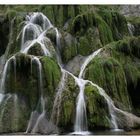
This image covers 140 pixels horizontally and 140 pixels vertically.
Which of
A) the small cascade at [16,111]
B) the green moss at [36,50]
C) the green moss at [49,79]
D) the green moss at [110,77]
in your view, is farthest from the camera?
the green moss at [36,50]

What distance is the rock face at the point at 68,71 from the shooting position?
1016 cm

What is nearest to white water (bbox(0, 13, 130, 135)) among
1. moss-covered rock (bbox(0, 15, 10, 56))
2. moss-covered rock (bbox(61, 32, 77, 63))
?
moss-covered rock (bbox(61, 32, 77, 63))

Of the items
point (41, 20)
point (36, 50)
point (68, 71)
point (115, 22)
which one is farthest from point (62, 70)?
point (115, 22)

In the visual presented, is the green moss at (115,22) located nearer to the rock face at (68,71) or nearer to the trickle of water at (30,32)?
the rock face at (68,71)

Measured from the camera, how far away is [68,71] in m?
11.1

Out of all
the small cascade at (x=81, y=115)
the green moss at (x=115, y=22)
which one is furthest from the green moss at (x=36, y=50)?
the green moss at (x=115, y=22)

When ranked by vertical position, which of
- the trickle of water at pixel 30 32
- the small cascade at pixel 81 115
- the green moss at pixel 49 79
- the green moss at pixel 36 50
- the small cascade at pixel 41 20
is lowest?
the small cascade at pixel 81 115

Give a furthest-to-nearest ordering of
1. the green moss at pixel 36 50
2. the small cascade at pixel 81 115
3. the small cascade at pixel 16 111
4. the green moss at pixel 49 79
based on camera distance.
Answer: the green moss at pixel 36 50 < the green moss at pixel 49 79 < the small cascade at pixel 16 111 < the small cascade at pixel 81 115

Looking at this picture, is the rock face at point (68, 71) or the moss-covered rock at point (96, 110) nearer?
the moss-covered rock at point (96, 110)

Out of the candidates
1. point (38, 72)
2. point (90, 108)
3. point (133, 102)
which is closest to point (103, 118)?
point (90, 108)

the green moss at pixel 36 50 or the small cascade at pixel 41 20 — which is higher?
the small cascade at pixel 41 20

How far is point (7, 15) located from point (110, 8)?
8.38 ft

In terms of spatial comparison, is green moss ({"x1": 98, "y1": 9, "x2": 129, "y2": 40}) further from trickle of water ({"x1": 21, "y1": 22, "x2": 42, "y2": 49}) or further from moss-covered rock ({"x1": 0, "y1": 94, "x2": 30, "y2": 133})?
moss-covered rock ({"x1": 0, "y1": 94, "x2": 30, "y2": 133})

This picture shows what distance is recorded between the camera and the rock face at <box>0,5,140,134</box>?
10156mm
